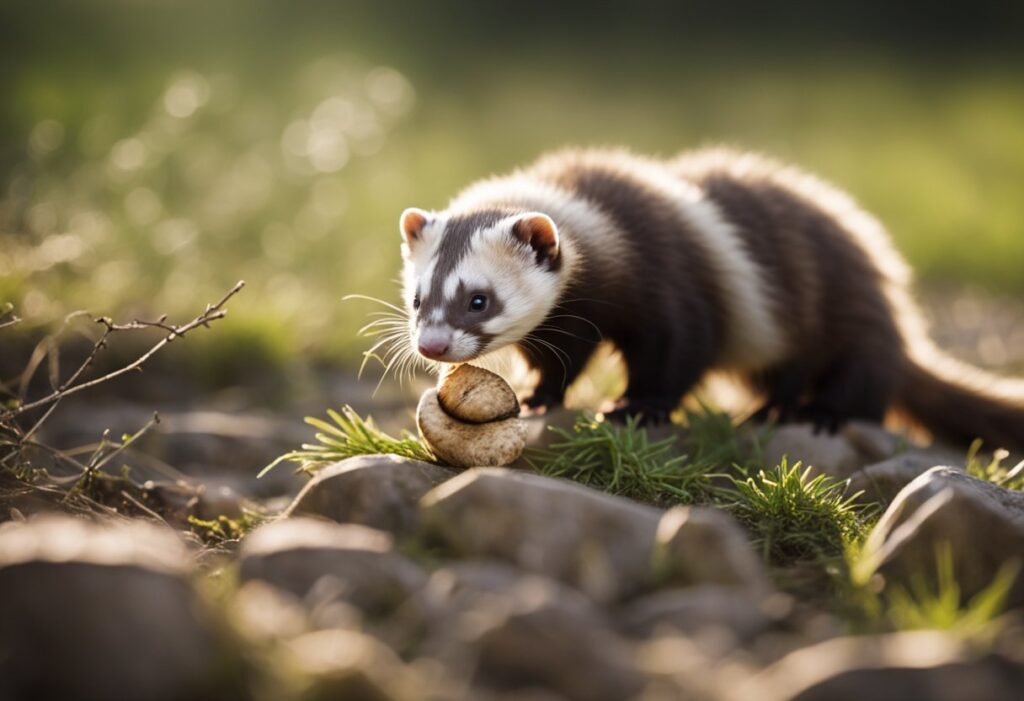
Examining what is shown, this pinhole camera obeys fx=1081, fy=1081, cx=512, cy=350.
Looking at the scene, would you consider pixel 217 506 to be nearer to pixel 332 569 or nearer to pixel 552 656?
pixel 332 569

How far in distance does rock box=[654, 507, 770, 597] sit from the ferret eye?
59.8 inches

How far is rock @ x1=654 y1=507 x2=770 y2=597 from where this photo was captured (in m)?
2.29

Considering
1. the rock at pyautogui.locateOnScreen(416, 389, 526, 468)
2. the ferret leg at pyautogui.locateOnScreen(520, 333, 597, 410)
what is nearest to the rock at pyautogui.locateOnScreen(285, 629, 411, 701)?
the rock at pyautogui.locateOnScreen(416, 389, 526, 468)

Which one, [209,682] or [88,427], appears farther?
[88,427]

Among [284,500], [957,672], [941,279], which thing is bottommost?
[941,279]

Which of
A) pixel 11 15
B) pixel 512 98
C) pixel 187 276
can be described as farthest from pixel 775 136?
pixel 11 15

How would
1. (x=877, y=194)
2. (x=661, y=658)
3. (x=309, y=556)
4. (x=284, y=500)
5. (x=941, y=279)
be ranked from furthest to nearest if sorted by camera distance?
(x=877, y=194), (x=941, y=279), (x=284, y=500), (x=309, y=556), (x=661, y=658)

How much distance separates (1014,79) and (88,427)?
13.0 metres

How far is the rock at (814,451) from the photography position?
4035 millimetres

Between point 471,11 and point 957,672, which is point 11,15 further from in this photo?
point 957,672

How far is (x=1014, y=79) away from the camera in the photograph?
13.9 m

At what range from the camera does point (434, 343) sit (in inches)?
140

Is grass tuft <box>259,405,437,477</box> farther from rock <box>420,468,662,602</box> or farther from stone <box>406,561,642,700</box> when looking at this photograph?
stone <box>406,561,642,700</box>

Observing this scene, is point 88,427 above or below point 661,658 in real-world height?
below
